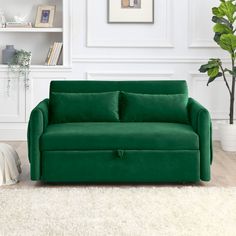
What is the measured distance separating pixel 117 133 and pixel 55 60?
2.39 m

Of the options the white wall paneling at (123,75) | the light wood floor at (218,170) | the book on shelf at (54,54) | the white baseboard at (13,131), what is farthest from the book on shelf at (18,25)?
the light wood floor at (218,170)

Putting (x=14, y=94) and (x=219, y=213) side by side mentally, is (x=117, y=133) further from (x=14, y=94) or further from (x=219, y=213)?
(x=14, y=94)

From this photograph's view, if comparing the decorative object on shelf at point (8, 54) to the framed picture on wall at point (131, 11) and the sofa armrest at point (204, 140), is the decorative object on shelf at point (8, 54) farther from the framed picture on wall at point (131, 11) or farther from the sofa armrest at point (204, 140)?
the sofa armrest at point (204, 140)

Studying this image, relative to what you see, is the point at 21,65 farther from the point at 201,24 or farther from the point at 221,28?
the point at 221,28

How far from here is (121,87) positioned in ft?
16.1

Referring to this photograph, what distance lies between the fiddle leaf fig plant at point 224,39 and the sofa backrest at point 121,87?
3.83 feet

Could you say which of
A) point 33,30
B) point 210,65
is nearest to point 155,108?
point 210,65

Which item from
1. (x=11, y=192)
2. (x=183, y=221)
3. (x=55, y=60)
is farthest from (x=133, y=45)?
(x=183, y=221)

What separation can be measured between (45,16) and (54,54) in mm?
447

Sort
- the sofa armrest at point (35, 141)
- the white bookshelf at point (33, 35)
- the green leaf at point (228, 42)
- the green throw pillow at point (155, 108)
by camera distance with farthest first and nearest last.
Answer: the white bookshelf at point (33, 35) → the green leaf at point (228, 42) → the green throw pillow at point (155, 108) → the sofa armrest at point (35, 141)

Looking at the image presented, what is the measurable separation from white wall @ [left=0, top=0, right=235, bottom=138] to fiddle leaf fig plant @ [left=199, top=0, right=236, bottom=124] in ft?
1.23

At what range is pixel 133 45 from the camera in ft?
21.0

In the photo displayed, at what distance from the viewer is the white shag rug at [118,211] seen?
317 centimetres

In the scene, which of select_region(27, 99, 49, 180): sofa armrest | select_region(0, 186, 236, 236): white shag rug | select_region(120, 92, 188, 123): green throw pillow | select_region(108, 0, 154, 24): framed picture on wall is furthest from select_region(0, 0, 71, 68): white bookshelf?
select_region(0, 186, 236, 236): white shag rug
